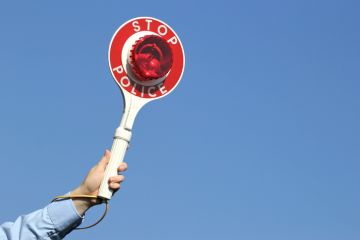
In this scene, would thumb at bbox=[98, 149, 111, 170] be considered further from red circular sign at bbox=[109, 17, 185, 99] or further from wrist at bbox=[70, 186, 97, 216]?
red circular sign at bbox=[109, 17, 185, 99]

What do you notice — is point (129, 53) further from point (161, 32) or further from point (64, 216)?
point (64, 216)

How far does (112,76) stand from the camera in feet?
13.9

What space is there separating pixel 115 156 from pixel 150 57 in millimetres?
705

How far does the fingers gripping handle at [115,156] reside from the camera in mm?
3852

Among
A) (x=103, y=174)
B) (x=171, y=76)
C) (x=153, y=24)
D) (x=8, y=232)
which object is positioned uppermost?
(x=153, y=24)

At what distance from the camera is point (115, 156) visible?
3973 millimetres

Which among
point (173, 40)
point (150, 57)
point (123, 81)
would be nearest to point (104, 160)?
point (123, 81)

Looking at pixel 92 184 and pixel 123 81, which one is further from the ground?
pixel 123 81

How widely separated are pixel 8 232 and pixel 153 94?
124 cm

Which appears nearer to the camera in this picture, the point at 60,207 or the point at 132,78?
the point at 60,207

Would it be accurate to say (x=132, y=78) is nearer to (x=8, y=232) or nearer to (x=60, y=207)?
(x=60, y=207)

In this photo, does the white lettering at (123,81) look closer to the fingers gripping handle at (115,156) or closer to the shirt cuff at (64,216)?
the fingers gripping handle at (115,156)

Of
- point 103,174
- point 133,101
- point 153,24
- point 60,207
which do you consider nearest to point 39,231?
point 60,207

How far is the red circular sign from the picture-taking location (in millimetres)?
4270
